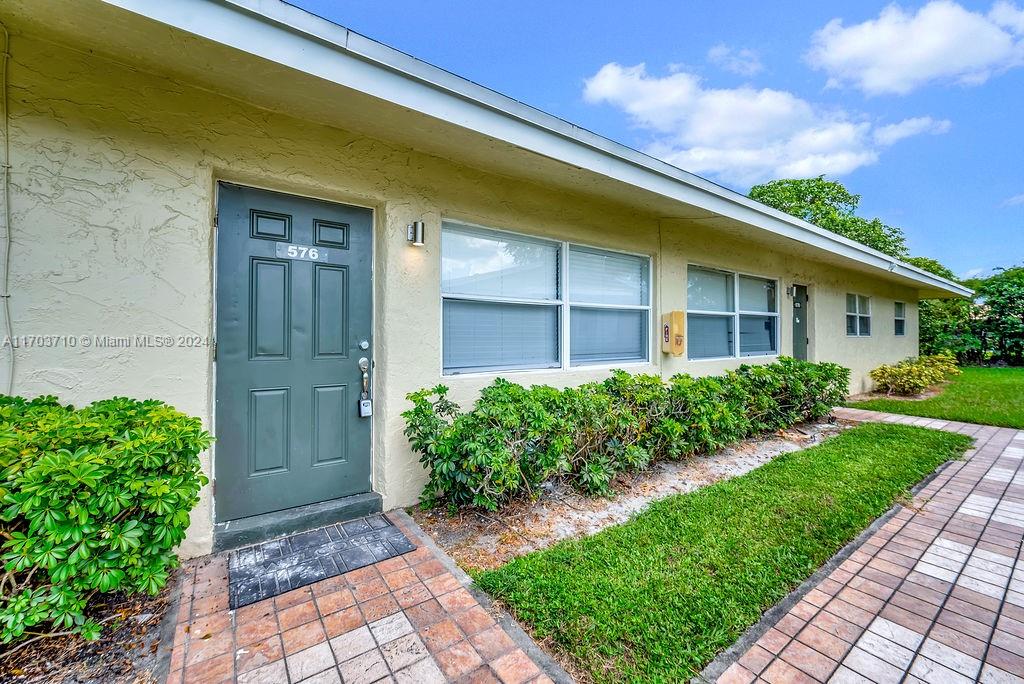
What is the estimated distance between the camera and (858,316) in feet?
30.9

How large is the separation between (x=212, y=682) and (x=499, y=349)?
113 inches

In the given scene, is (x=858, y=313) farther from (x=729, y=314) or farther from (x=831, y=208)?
(x=831, y=208)

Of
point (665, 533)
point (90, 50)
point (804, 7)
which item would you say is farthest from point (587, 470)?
point (804, 7)

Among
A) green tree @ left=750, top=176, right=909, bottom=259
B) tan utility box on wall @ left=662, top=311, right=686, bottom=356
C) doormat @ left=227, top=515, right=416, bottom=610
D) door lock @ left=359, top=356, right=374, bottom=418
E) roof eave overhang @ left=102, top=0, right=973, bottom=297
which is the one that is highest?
green tree @ left=750, top=176, right=909, bottom=259

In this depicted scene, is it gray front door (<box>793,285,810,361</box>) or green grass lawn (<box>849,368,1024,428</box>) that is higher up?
gray front door (<box>793,285,810,361</box>)

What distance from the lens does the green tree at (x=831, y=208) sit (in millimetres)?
21375

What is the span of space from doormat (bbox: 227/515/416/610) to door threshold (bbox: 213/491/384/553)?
0.18ft

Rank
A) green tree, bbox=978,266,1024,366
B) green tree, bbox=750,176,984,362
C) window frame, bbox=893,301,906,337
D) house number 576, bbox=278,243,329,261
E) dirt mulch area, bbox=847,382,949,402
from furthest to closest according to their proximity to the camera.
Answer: green tree, bbox=750,176,984,362 < green tree, bbox=978,266,1024,366 < window frame, bbox=893,301,906,337 < dirt mulch area, bbox=847,382,949,402 < house number 576, bbox=278,243,329,261

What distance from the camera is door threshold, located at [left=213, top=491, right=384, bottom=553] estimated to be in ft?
8.64

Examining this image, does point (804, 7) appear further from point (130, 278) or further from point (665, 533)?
point (130, 278)

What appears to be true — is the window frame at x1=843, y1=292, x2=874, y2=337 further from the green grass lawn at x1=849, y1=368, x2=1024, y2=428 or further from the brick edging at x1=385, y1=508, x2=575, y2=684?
the brick edging at x1=385, y1=508, x2=575, y2=684

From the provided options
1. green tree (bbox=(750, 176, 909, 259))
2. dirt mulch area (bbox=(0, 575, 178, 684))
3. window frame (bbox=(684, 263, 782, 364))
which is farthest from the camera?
green tree (bbox=(750, 176, 909, 259))

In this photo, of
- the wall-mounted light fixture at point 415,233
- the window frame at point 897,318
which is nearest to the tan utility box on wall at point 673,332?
the wall-mounted light fixture at point 415,233

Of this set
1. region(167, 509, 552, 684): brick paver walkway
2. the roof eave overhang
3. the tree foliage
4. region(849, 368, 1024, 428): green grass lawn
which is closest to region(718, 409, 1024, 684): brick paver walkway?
region(167, 509, 552, 684): brick paver walkway
